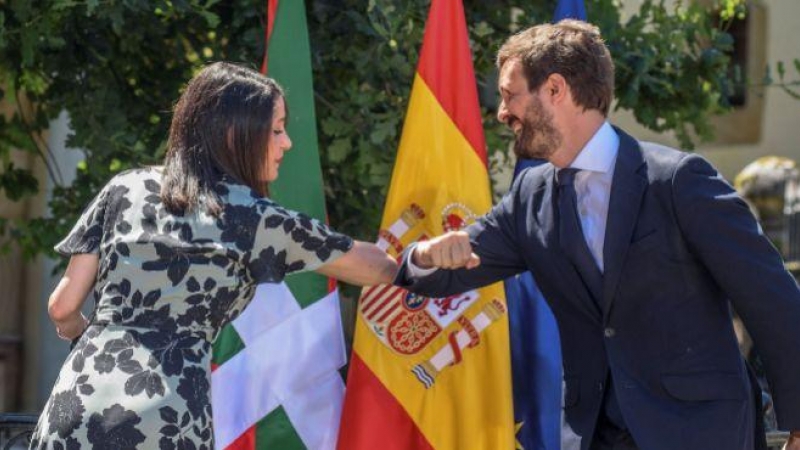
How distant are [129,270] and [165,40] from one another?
246 centimetres

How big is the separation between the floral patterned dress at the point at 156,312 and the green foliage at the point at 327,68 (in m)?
1.70

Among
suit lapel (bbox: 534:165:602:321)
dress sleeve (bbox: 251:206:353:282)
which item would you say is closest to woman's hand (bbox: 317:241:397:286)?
dress sleeve (bbox: 251:206:353:282)

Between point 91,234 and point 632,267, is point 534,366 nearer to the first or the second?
point 632,267

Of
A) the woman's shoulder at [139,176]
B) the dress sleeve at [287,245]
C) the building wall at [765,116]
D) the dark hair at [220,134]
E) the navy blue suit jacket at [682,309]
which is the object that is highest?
the dark hair at [220,134]

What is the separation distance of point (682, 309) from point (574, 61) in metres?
0.71

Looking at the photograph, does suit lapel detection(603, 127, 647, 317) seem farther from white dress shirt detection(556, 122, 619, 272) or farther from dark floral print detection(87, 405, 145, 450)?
dark floral print detection(87, 405, 145, 450)

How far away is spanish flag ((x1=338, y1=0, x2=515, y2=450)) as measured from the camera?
14.1 ft

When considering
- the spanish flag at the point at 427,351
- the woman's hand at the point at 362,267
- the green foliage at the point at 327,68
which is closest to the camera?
the woman's hand at the point at 362,267

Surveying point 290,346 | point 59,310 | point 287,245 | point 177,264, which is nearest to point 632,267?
point 287,245

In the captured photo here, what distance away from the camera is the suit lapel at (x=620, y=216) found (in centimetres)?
347

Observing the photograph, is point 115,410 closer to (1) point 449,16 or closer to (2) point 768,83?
(1) point 449,16

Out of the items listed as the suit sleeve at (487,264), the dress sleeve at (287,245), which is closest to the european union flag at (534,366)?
the suit sleeve at (487,264)

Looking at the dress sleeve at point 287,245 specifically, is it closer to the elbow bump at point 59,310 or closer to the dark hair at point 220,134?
the dark hair at point 220,134

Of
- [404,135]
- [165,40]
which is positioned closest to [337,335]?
[404,135]
